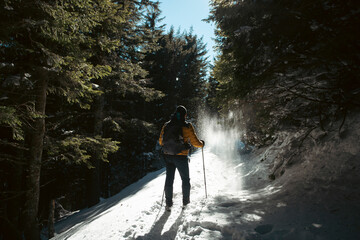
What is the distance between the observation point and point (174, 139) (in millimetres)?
4184

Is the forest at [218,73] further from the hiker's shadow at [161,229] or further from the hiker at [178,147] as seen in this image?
the hiker's shadow at [161,229]

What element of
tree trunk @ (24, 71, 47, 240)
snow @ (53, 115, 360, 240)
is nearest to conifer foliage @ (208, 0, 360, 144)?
snow @ (53, 115, 360, 240)

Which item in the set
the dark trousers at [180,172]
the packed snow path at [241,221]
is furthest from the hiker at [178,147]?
the packed snow path at [241,221]

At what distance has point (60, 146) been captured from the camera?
5.72 m

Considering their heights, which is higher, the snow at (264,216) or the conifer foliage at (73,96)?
the conifer foliage at (73,96)

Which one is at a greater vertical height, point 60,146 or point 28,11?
point 28,11

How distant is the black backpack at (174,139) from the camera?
4160 mm

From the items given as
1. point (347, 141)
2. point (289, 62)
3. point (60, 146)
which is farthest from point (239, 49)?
point (60, 146)

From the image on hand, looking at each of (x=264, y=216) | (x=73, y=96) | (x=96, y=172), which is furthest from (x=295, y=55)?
(x=96, y=172)

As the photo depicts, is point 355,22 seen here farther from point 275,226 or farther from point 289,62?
point 275,226

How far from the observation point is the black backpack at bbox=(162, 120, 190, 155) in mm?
4160

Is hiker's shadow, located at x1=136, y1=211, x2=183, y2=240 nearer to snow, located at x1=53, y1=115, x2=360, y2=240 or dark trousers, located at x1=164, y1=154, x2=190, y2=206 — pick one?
snow, located at x1=53, y1=115, x2=360, y2=240

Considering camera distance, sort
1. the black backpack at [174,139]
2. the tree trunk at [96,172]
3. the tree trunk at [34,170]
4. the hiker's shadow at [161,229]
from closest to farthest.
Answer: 1. the hiker's shadow at [161,229]
2. the black backpack at [174,139]
3. the tree trunk at [34,170]
4. the tree trunk at [96,172]

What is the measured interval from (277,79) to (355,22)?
152 cm
